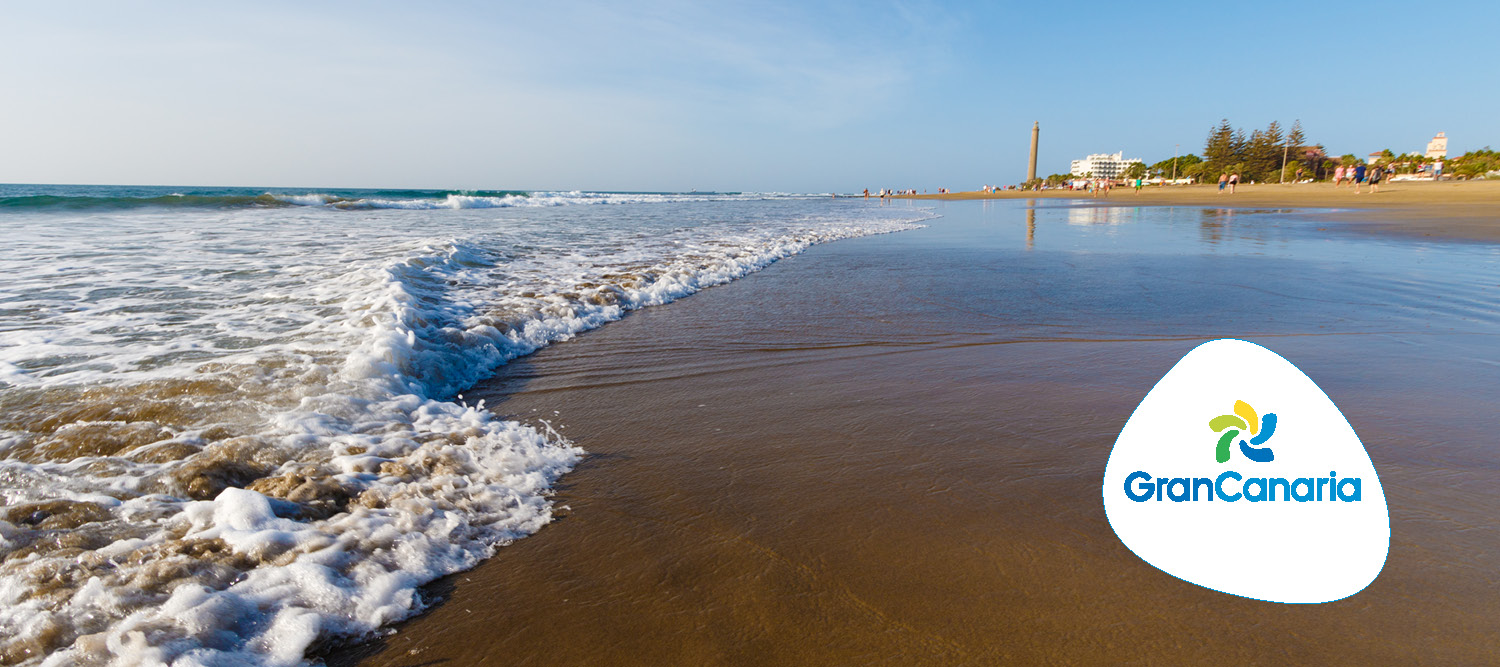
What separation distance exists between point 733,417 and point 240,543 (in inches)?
86.6

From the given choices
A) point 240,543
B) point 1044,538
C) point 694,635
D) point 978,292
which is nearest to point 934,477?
point 1044,538

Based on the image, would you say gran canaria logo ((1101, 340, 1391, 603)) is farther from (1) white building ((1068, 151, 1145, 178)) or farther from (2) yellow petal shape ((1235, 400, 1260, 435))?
(1) white building ((1068, 151, 1145, 178))

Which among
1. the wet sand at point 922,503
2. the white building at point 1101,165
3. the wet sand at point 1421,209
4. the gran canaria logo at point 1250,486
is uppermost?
the white building at point 1101,165

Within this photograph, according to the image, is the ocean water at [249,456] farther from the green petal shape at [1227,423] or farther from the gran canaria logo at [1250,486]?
the green petal shape at [1227,423]

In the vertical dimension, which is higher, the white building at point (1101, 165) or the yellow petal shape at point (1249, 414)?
the white building at point (1101, 165)

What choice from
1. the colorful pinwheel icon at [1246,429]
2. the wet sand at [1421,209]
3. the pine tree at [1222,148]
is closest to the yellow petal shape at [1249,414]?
the colorful pinwheel icon at [1246,429]

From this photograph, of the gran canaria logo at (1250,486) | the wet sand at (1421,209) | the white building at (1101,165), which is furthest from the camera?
the white building at (1101,165)

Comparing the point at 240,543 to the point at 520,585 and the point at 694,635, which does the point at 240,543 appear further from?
the point at 694,635

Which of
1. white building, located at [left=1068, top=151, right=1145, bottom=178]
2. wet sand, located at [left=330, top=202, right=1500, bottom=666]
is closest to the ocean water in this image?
wet sand, located at [left=330, top=202, right=1500, bottom=666]

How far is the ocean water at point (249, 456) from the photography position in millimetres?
1916

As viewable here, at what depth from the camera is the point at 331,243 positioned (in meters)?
12.1

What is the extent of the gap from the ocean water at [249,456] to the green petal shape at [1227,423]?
2382 millimetres

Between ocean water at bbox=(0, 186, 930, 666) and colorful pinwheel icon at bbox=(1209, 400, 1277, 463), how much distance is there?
2375mm

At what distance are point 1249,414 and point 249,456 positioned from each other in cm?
394
